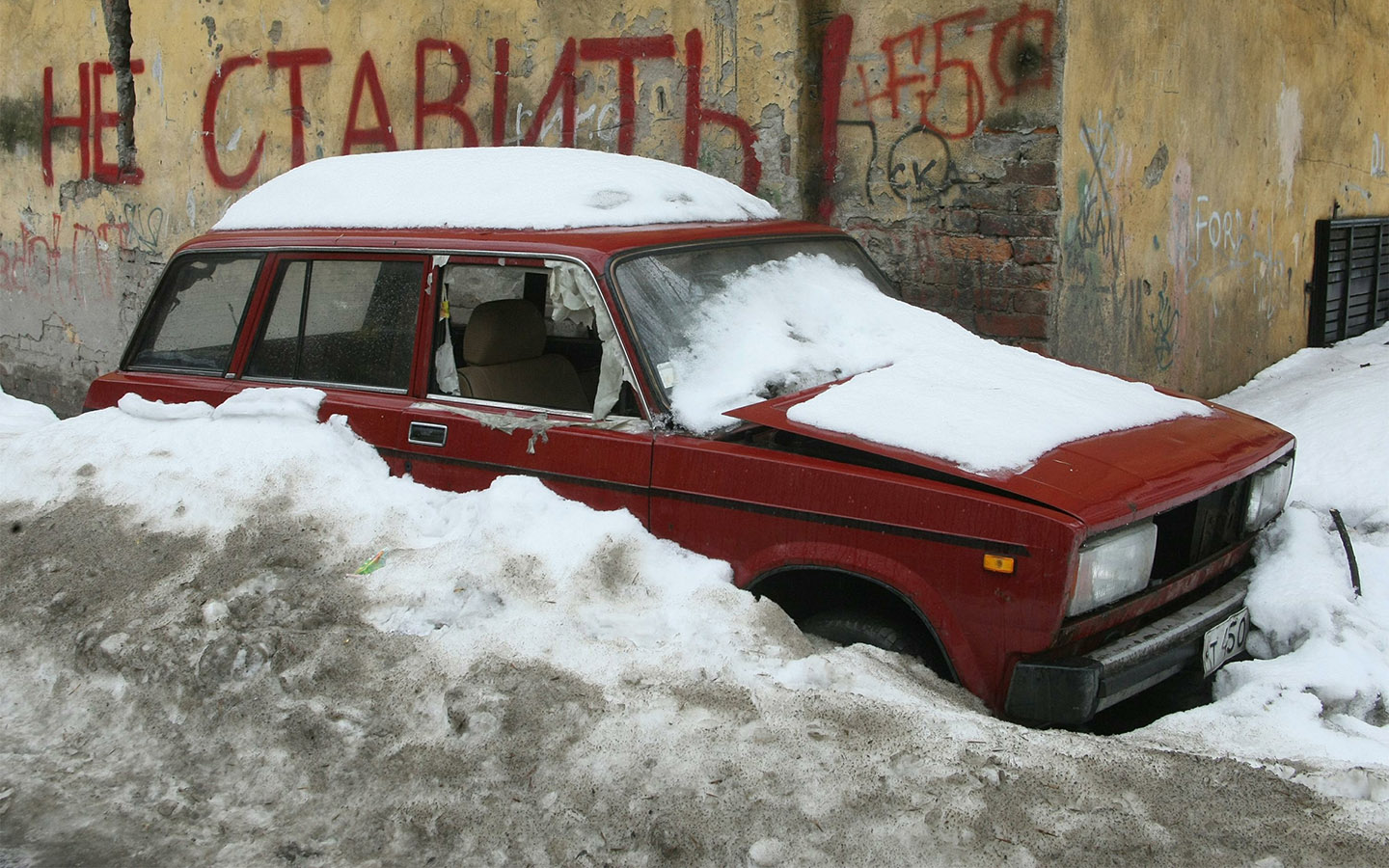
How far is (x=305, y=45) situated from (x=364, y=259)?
4.44 m

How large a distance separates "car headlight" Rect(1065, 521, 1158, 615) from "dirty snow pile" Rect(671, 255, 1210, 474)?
284 millimetres

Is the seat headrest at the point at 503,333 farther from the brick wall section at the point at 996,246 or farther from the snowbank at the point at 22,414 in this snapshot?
the snowbank at the point at 22,414

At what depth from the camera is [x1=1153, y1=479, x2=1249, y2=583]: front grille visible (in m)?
3.51

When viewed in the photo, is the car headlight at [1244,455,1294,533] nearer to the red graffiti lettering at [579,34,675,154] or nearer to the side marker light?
the side marker light

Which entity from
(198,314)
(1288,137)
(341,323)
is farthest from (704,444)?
(1288,137)

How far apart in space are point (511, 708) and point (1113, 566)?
60.1 inches

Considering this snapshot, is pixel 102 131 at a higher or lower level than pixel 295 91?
lower

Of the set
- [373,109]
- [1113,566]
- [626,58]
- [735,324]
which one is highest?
[626,58]

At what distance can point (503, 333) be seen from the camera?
4156mm

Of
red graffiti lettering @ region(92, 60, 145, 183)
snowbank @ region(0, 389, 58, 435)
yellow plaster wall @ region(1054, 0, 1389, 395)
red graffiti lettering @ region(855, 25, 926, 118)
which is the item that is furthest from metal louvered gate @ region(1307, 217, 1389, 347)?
snowbank @ region(0, 389, 58, 435)

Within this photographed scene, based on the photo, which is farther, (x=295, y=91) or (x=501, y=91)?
(x=295, y=91)

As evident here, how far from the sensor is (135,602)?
12.3 ft

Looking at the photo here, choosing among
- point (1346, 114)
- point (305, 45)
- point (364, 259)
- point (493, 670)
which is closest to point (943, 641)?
point (493, 670)

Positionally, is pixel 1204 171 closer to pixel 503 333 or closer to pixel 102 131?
pixel 503 333
